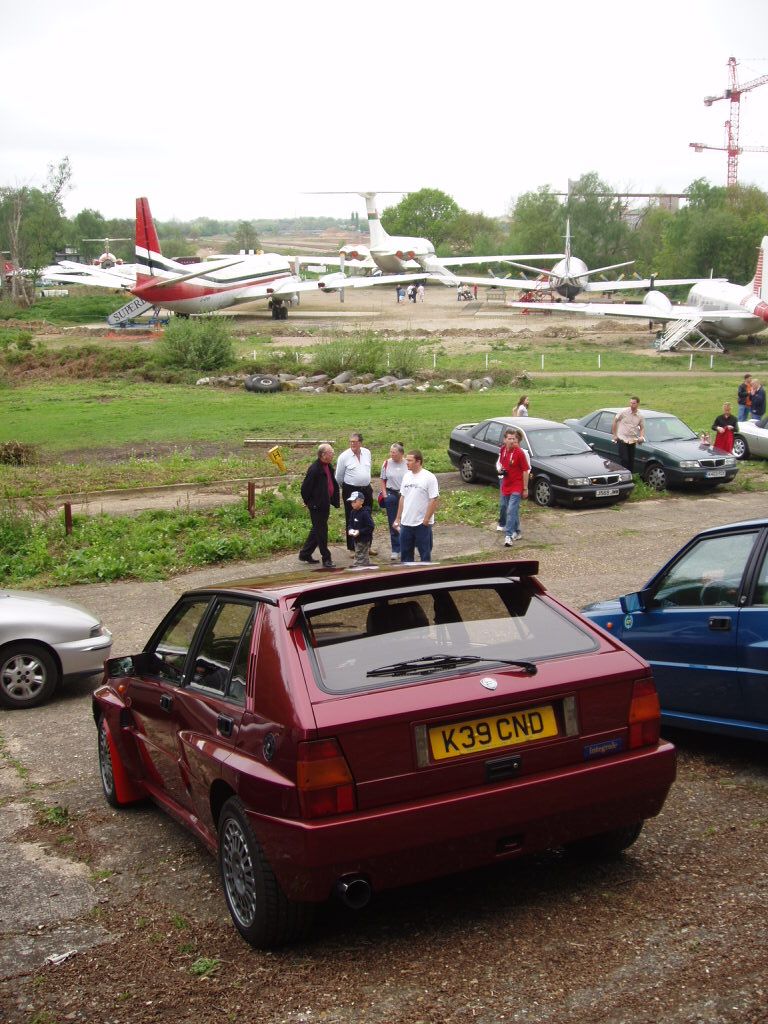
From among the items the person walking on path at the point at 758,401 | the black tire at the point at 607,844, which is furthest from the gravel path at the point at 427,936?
the person walking on path at the point at 758,401

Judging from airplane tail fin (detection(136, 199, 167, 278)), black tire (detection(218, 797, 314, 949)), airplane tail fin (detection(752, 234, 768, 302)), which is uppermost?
airplane tail fin (detection(136, 199, 167, 278))

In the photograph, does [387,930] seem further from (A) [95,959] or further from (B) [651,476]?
(B) [651,476]

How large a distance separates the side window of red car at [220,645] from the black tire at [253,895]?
0.64 m

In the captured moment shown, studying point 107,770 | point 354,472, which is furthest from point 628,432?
point 107,770

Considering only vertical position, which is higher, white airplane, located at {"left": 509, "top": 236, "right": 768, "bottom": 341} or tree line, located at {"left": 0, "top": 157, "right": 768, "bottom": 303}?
tree line, located at {"left": 0, "top": 157, "right": 768, "bottom": 303}

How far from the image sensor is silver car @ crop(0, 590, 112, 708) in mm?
9719

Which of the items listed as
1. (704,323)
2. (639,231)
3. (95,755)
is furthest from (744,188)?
(95,755)

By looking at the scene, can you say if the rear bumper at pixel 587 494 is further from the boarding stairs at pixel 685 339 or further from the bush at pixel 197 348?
the boarding stairs at pixel 685 339

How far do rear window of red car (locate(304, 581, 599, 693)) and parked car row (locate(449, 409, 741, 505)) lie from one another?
15.1 meters

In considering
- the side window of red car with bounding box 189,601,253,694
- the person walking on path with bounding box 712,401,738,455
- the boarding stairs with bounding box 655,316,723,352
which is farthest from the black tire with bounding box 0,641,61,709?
the boarding stairs with bounding box 655,316,723,352

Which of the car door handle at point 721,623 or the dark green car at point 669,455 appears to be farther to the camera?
the dark green car at point 669,455

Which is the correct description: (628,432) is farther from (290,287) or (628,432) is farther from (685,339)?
(290,287)

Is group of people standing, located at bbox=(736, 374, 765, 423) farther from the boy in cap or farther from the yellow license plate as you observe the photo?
the yellow license plate

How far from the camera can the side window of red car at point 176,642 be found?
5.73 meters
